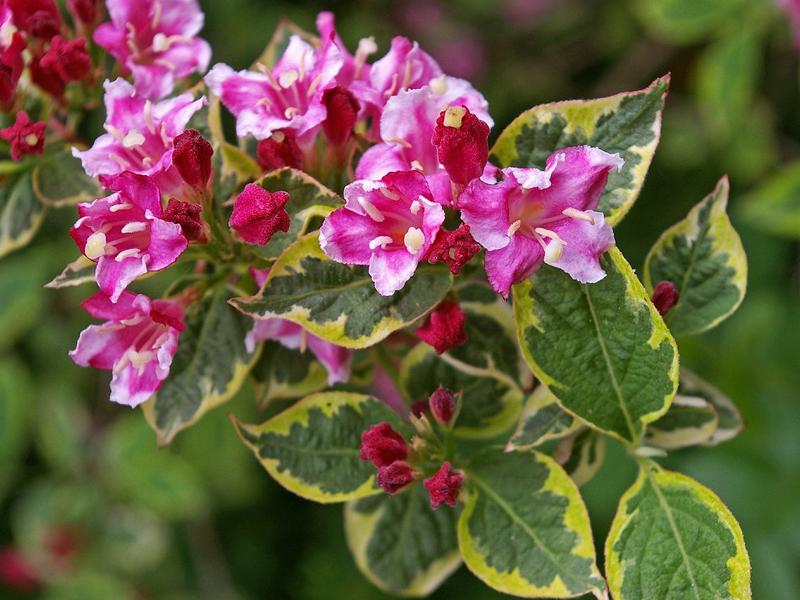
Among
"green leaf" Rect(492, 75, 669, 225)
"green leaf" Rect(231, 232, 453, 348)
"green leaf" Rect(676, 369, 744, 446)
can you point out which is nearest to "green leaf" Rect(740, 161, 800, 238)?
"green leaf" Rect(676, 369, 744, 446)

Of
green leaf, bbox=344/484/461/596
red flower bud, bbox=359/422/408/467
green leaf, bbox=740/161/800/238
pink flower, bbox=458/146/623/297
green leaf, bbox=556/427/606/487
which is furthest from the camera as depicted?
green leaf, bbox=740/161/800/238

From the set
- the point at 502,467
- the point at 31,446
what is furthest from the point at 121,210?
the point at 31,446

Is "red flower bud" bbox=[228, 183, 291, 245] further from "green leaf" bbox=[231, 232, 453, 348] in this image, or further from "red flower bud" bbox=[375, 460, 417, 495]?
"red flower bud" bbox=[375, 460, 417, 495]

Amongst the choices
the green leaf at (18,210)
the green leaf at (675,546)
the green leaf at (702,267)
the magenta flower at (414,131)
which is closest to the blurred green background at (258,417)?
the green leaf at (18,210)

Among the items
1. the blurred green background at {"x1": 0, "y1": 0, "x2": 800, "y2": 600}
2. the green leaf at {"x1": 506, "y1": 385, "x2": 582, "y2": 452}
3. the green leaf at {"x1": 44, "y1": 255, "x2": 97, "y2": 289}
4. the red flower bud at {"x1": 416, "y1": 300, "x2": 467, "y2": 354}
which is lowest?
the blurred green background at {"x1": 0, "y1": 0, "x2": 800, "y2": 600}

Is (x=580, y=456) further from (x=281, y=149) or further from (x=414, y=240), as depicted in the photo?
(x=281, y=149)

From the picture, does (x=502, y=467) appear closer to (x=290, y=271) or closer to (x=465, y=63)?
(x=290, y=271)
